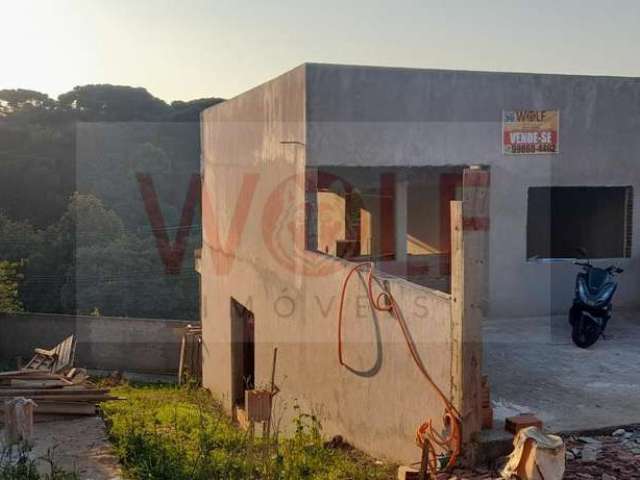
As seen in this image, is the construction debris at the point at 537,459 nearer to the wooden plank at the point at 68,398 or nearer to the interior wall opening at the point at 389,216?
the interior wall opening at the point at 389,216

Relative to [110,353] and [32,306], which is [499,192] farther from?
[32,306]

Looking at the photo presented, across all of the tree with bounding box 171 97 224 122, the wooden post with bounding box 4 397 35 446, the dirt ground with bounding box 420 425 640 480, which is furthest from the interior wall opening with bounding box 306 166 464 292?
the tree with bounding box 171 97 224 122

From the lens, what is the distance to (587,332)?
24.3ft

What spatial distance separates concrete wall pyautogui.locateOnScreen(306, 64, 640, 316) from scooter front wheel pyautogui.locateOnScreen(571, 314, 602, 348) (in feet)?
5.40

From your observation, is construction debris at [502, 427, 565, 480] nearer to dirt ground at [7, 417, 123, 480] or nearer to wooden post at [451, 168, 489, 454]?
wooden post at [451, 168, 489, 454]

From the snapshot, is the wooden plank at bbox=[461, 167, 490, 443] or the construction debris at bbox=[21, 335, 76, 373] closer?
the wooden plank at bbox=[461, 167, 490, 443]

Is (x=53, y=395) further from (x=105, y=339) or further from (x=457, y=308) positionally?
(x=105, y=339)

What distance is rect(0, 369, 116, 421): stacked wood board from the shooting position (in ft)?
27.5

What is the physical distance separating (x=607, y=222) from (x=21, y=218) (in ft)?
79.2

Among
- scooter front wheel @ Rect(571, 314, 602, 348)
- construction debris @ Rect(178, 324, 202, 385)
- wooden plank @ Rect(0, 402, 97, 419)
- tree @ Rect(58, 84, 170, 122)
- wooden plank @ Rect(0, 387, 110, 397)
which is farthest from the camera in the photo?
tree @ Rect(58, 84, 170, 122)

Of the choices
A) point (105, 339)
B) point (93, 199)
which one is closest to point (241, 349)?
point (105, 339)

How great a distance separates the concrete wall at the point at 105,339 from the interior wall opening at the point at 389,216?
5.49 metres

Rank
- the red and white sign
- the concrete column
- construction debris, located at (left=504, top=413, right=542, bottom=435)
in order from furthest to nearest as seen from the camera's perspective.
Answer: the concrete column → the red and white sign → construction debris, located at (left=504, top=413, right=542, bottom=435)

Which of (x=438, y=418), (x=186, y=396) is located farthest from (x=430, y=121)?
(x=186, y=396)
